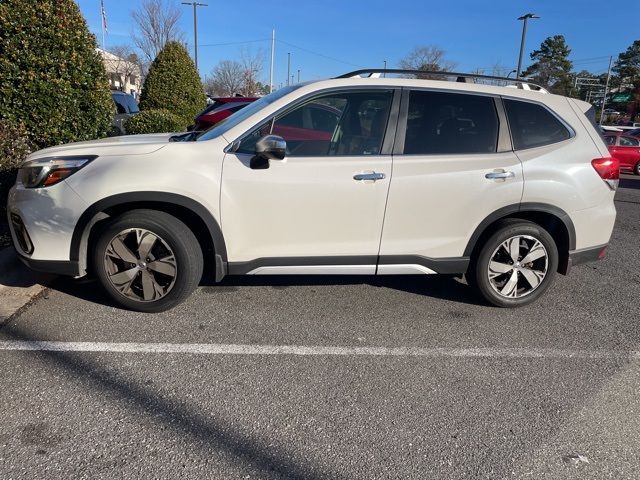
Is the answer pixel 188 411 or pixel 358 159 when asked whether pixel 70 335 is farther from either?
pixel 358 159

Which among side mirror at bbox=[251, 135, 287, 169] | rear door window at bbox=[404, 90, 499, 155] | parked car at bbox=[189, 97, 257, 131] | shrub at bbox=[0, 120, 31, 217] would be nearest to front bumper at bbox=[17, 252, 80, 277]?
side mirror at bbox=[251, 135, 287, 169]

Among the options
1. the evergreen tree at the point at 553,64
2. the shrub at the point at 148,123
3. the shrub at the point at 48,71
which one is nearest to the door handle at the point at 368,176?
the shrub at the point at 48,71

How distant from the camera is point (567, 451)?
247 cm

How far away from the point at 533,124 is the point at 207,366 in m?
3.07

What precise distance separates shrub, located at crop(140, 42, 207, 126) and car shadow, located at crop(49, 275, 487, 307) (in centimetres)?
901

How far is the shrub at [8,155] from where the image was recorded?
5.43m

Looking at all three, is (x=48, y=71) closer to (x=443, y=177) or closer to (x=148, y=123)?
(x=148, y=123)

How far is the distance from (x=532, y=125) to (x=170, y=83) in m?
10.5

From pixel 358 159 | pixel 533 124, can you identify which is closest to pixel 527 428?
pixel 358 159

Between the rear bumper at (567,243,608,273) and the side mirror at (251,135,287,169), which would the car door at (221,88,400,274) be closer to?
the side mirror at (251,135,287,169)

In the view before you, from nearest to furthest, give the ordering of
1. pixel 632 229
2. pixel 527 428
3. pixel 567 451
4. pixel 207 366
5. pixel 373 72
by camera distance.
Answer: pixel 567 451 < pixel 527 428 < pixel 207 366 < pixel 373 72 < pixel 632 229

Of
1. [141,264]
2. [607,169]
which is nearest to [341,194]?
[141,264]

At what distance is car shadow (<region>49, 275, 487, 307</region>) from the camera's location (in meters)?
4.18

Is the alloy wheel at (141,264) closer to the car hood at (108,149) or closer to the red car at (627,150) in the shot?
the car hood at (108,149)
